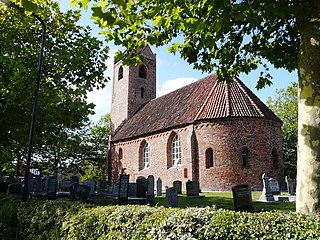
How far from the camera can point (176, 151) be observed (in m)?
24.2

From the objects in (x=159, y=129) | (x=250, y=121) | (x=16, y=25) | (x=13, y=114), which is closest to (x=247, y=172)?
(x=250, y=121)

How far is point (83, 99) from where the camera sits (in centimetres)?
1318

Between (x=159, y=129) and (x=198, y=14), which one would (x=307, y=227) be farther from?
(x=159, y=129)

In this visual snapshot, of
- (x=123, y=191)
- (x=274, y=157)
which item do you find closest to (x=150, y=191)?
(x=123, y=191)

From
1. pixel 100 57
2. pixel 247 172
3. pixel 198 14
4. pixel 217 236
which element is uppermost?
pixel 100 57

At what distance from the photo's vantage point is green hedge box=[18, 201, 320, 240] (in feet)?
12.8

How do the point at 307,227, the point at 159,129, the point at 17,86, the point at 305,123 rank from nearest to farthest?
the point at 307,227 < the point at 305,123 < the point at 17,86 < the point at 159,129

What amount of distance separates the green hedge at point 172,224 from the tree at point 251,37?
125 cm

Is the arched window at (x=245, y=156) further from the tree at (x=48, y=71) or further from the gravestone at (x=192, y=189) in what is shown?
the tree at (x=48, y=71)

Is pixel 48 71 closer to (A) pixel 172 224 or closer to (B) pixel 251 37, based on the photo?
(B) pixel 251 37

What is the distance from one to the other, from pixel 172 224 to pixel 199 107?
19.3 metres

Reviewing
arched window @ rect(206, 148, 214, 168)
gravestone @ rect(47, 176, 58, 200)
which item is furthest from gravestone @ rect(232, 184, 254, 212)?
arched window @ rect(206, 148, 214, 168)

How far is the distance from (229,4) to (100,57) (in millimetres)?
8275

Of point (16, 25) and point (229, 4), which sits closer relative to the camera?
point (229, 4)
